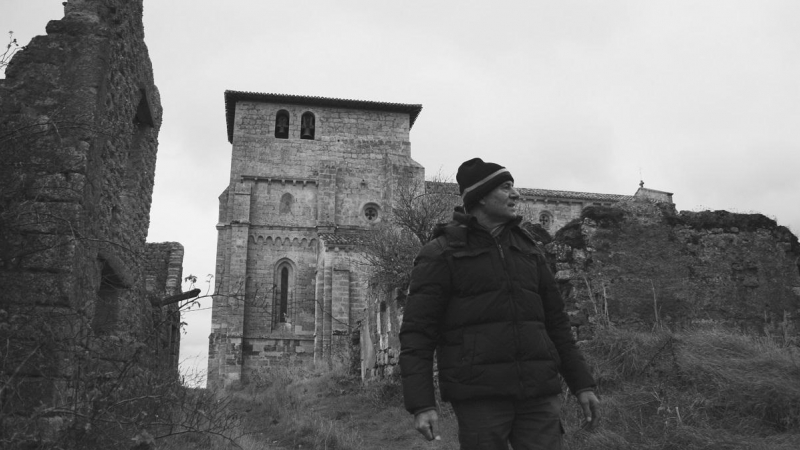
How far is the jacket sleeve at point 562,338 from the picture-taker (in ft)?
10.6

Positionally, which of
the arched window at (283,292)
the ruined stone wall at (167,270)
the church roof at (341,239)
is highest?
the church roof at (341,239)

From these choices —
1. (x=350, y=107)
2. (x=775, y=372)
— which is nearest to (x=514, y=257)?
(x=775, y=372)

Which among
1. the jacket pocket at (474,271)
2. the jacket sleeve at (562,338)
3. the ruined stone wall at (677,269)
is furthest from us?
→ the ruined stone wall at (677,269)

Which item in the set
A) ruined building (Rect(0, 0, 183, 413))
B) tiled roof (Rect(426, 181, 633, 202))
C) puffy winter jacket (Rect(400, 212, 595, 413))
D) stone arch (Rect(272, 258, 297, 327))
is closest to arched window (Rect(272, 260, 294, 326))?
stone arch (Rect(272, 258, 297, 327))

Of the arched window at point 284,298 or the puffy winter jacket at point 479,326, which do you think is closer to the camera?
the puffy winter jacket at point 479,326

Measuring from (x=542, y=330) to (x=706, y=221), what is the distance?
20.7ft

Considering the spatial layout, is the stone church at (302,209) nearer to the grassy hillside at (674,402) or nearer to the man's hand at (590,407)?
the grassy hillside at (674,402)

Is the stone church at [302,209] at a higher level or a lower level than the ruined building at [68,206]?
higher

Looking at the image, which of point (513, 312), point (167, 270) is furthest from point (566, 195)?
point (513, 312)

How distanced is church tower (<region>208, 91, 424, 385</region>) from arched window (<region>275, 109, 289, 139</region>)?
49mm

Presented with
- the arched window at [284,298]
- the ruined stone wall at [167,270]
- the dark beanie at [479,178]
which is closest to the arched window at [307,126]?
the arched window at [284,298]

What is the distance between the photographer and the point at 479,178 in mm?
3359

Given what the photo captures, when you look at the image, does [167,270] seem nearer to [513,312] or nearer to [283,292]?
[513,312]

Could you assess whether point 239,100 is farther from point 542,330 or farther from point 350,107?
point 542,330
